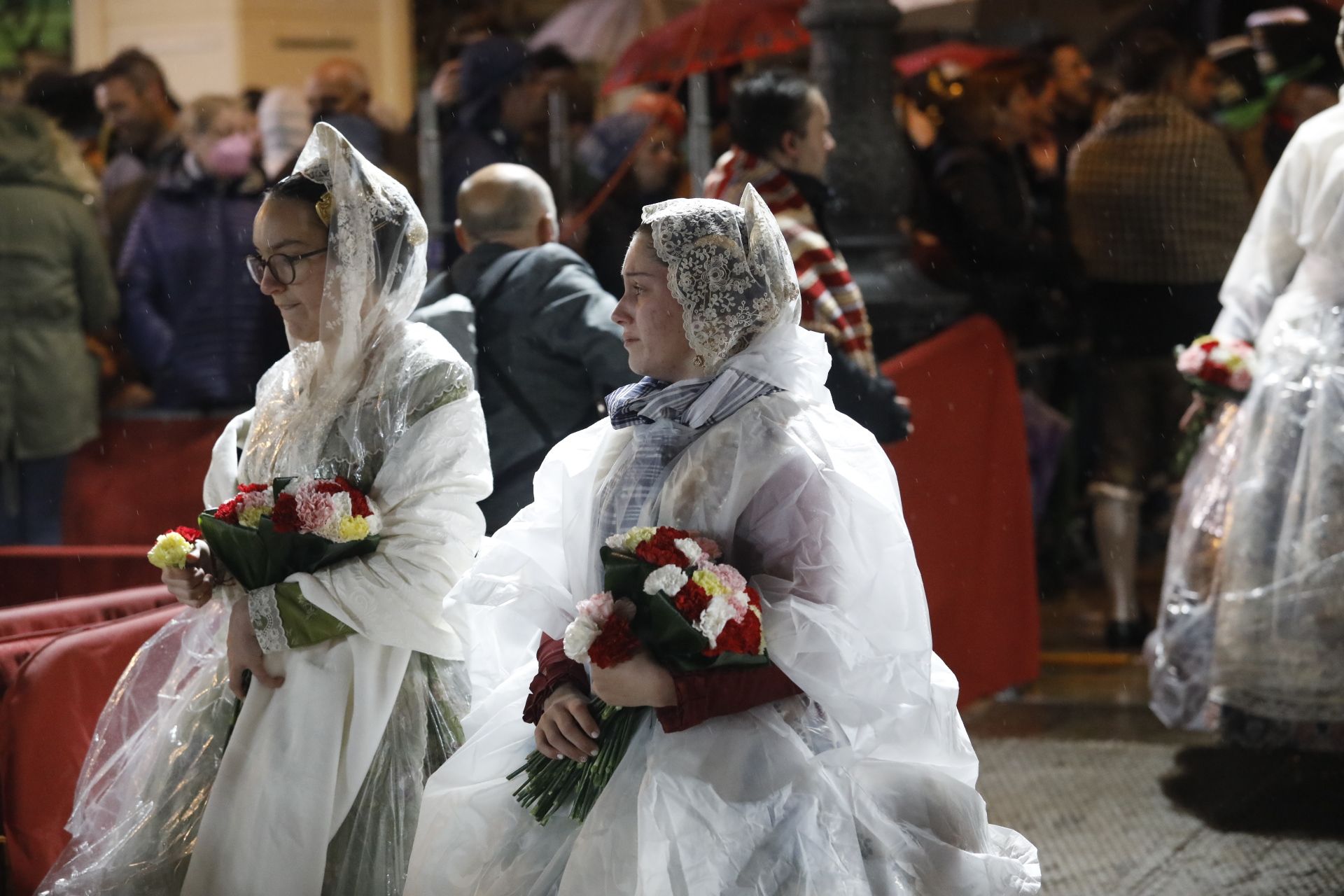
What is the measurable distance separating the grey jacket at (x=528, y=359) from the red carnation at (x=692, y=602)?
Answer: 64.8 inches

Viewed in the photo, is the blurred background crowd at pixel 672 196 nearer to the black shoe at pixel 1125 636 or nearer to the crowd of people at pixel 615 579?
the black shoe at pixel 1125 636

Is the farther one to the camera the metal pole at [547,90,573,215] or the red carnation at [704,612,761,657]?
the metal pole at [547,90,573,215]

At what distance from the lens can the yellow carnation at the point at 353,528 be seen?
2.95 metres

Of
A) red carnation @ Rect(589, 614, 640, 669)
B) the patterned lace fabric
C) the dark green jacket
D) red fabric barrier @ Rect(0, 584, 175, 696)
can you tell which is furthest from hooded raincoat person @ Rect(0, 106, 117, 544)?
red carnation @ Rect(589, 614, 640, 669)

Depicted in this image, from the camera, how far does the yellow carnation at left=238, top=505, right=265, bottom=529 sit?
3.00 metres

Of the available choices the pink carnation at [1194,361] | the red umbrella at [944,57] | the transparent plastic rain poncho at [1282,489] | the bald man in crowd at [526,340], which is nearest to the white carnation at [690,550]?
the bald man in crowd at [526,340]

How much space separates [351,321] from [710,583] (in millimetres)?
1013

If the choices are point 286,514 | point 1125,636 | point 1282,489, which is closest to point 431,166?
point 1125,636

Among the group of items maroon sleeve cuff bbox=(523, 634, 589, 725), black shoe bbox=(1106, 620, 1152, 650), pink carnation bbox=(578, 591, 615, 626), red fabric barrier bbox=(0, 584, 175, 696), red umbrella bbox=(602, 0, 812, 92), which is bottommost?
black shoe bbox=(1106, 620, 1152, 650)

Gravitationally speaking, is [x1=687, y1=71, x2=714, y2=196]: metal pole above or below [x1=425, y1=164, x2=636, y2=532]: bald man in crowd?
above

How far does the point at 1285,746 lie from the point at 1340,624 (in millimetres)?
415

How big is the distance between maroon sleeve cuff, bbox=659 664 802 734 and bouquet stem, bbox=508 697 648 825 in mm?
115

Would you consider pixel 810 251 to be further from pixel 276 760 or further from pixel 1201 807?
pixel 276 760

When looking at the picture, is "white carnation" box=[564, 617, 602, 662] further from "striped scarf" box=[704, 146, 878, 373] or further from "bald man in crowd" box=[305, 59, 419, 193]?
"bald man in crowd" box=[305, 59, 419, 193]
